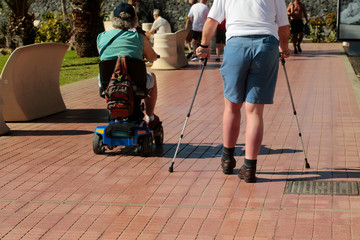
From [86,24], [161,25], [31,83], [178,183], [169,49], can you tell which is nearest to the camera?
[178,183]

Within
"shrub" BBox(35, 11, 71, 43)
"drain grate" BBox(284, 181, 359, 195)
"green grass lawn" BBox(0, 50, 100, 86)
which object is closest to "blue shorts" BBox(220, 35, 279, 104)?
"drain grate" BBox(284, 181, 359, 195)

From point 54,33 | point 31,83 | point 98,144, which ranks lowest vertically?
point 54,33

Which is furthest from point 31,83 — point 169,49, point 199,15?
point 199,15

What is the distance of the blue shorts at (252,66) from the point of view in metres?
5.86

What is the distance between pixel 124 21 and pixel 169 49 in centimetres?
1020

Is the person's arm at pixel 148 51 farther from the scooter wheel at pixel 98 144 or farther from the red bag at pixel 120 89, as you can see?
the scooter wheel at pixel 98 144

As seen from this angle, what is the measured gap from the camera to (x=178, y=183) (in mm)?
6137

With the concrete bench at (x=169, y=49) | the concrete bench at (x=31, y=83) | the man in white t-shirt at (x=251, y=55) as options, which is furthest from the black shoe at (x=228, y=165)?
the concrete bench at (x=169, y=49)

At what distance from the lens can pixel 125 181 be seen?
20.4ft

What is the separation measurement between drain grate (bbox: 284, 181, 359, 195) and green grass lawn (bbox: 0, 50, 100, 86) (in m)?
10.2

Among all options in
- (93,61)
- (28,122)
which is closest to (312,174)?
(28,122)

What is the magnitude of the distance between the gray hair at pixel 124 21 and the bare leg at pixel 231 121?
5.40ft

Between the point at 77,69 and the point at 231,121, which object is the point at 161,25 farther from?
the point at 231,121

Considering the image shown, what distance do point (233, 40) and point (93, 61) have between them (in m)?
15.5
